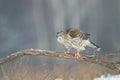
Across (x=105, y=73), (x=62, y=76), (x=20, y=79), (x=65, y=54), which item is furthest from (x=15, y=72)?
(x=105, y=73)

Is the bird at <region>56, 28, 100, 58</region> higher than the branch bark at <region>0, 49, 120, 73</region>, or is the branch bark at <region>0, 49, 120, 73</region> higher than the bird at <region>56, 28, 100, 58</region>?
the bird at <region>56, 28, 100, 58</region>

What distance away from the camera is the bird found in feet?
19.2

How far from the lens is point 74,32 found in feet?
19.4

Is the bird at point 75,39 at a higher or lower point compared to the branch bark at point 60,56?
higher

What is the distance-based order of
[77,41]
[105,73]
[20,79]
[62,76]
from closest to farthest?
1. [77,41]
2. [20,79]
3. [62,76]
4. [105,73]

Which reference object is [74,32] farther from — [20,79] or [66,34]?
[20,79]

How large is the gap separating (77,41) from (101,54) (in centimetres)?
50

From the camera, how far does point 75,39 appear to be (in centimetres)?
586

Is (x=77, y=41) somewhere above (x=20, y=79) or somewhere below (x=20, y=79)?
above

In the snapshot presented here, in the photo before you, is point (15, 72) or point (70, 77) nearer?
point (15, 72)

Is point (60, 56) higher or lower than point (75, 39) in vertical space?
lower

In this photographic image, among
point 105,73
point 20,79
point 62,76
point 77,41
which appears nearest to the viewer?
point 77,41

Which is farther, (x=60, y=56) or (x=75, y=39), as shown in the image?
(x=60, y=56)

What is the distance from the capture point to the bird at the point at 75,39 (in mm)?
5867
